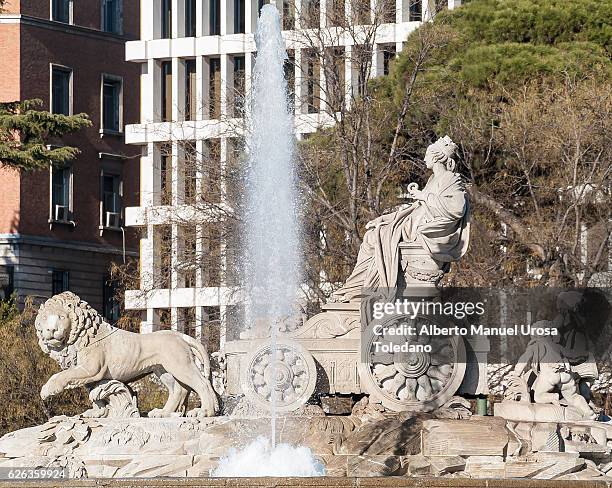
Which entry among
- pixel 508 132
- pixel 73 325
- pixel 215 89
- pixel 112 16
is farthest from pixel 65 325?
pixel 112 16

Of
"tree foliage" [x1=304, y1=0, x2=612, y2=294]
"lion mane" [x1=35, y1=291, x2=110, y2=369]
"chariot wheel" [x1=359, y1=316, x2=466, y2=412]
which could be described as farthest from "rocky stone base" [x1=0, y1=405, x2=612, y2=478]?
"tree foliage" [x1=304, y1=0, x2=612, y2=294]

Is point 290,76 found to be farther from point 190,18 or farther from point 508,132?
point 190,18

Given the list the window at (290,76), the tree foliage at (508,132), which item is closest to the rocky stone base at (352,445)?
the tree foliage at (508,132)

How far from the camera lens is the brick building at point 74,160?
66.6 meters

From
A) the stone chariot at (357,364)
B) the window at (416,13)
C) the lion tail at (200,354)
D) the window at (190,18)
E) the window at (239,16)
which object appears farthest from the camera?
the window at (190,18)

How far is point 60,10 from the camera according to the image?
69.2 m

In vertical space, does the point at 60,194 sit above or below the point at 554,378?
above

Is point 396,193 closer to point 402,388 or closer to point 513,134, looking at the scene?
point 513,134

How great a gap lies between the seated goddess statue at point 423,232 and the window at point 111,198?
45.7m

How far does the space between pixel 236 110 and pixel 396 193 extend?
5.35 meters

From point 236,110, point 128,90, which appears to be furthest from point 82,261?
point 236,110

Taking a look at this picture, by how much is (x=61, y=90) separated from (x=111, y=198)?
4615 millimetres

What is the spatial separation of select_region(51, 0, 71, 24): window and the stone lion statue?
44730 mm

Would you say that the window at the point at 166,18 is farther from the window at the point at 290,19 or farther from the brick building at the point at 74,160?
the window at the point at 290,19
